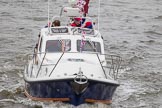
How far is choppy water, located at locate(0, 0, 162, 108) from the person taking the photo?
15984 mm

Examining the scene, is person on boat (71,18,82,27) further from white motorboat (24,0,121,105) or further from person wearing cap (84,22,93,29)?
white motorboat (24,0,121,105)

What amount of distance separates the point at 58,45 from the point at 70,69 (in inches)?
57.9

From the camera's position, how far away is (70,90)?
13703 millimetres

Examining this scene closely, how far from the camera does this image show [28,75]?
14.9m

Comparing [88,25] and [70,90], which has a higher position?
[88,25]

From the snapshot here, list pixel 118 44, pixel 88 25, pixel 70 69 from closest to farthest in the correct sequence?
pixel 70 69, pixel 88 25, pixel 118 44

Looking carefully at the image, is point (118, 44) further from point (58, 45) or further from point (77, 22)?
point (58, 45)

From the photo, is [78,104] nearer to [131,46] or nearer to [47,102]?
[47,102]

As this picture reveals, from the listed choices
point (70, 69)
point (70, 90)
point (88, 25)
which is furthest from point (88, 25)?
point (70, 90)

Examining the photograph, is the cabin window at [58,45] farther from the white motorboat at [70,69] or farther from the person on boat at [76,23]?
the person on boat at [76,23]

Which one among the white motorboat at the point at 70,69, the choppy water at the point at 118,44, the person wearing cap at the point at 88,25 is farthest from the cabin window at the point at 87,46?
the choppy water at the point at 118,44

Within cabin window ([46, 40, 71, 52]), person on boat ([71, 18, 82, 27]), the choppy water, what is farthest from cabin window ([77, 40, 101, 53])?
the choppy water

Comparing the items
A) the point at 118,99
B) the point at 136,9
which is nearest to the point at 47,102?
the point at 118,99

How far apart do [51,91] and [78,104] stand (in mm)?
841
